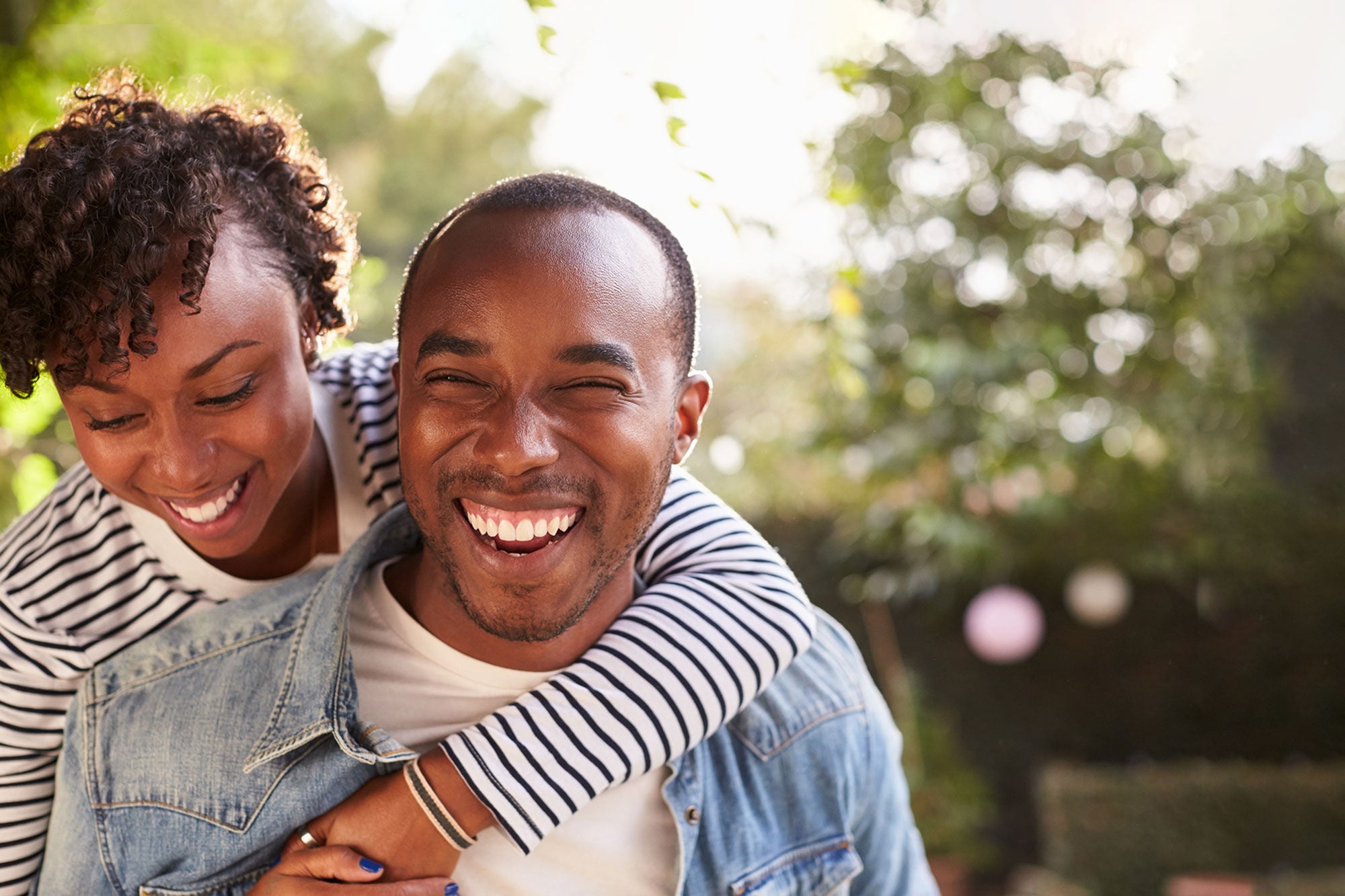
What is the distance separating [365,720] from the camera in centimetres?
168

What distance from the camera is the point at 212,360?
1.57m

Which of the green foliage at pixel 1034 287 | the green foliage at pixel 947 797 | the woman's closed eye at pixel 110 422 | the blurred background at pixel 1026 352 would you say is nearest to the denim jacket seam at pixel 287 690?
the woman's closed eye at pixel 110 422

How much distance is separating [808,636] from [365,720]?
65 cm

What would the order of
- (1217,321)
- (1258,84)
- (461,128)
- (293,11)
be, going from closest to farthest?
(1258,84), (1217,321), (293,11), (461,128)

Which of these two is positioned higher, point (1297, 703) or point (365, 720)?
point (365, 720)

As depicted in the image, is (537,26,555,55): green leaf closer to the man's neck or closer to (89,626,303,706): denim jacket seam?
the man's neck

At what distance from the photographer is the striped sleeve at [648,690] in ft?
5.06

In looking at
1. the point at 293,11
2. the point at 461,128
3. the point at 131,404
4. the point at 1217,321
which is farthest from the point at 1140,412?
the point at 461,128

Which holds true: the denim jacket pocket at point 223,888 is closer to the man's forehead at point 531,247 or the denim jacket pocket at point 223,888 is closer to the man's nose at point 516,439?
the man's nose at point 516,439

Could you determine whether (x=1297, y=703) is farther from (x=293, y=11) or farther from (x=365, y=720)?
(x=293, y=11)

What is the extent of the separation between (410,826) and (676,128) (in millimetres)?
1005

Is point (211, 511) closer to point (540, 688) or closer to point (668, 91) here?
point (540, 688)

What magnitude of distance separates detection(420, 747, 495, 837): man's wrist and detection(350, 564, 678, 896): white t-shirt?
0.15m

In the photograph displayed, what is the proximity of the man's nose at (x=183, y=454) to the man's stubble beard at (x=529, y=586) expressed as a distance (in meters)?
0.27
